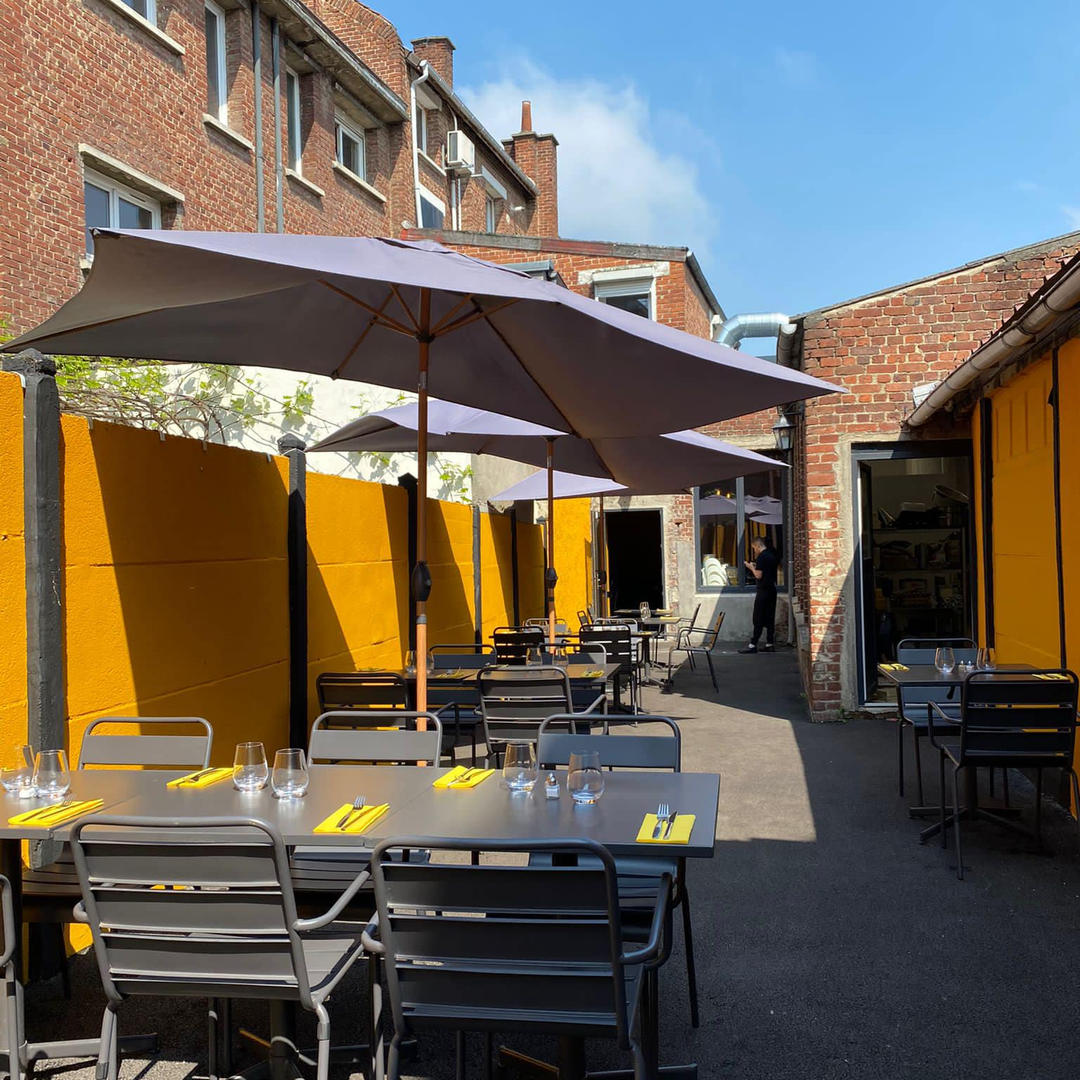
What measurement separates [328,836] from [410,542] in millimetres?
5351

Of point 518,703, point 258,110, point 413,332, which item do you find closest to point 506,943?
point 413,332

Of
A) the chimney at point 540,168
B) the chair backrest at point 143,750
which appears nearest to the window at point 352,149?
the chimney at point 540,168

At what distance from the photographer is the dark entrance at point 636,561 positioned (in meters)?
21.1

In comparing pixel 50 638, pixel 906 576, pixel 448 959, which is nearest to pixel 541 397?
pixel 50 638

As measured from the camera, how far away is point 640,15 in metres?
9.51

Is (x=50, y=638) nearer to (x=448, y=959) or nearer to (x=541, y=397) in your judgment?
(x=448, y=959)

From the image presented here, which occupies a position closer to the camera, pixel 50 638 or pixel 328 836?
pixel 328 836

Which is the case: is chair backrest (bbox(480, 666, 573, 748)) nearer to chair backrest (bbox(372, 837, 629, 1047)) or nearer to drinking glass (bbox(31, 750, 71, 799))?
drinking glass (bbox(31, 750, 71, 799))

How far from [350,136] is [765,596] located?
9299 millimetres

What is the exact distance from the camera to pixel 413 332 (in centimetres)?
441

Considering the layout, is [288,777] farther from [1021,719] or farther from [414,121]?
[414,121]

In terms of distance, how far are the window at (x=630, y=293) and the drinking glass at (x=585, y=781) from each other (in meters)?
16.2

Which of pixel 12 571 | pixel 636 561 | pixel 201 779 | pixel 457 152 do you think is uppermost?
pixel 457 152

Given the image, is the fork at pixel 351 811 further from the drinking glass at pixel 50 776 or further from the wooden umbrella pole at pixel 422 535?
the wooden umbrella pole at pixel 422 535
